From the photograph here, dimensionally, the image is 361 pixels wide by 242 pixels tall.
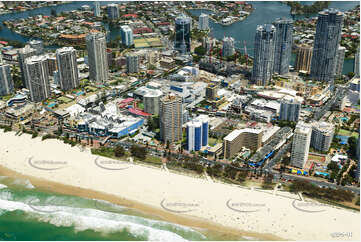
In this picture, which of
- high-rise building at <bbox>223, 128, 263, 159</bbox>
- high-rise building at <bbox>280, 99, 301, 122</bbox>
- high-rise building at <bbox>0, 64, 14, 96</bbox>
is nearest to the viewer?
high-rise building at <bbox>223, 128, 263, 159</bbox>

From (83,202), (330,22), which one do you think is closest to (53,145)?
(83,202)

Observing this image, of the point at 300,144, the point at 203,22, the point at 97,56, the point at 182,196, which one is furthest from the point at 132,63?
the point at 300,144

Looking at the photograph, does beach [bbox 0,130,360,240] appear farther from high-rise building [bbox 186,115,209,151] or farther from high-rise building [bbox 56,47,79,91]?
high-rise building [bbox 56,47,79,91]

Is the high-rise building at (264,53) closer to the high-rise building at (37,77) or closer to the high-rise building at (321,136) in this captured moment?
the high-rise building at (321,136)

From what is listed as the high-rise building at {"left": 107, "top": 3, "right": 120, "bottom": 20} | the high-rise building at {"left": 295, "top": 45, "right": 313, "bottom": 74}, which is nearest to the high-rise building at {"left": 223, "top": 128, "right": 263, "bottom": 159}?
the high-rise building at {"left": 295, "top": 45, "right": 313, "bottom": 74}

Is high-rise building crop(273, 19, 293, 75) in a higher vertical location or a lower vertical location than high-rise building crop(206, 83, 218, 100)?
higher

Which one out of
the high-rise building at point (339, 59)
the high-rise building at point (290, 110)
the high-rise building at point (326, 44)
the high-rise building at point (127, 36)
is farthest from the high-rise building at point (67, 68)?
the high-rise building at point (339, 59)

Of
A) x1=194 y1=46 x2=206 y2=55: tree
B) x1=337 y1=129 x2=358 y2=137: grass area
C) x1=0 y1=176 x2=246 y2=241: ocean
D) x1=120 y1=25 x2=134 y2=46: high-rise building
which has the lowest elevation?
x1=0 y1=176 x2=246 y2=241: ocean
